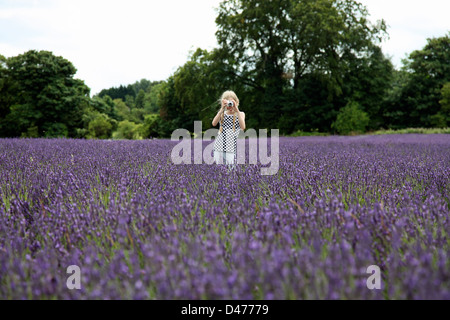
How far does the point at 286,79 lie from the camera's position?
25.7m

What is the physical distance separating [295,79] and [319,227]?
2556 centimetres

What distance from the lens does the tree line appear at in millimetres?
23109

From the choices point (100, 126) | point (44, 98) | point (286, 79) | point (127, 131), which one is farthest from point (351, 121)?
point (127, 131)

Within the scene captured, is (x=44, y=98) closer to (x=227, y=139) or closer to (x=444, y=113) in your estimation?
(x=227, y=139)

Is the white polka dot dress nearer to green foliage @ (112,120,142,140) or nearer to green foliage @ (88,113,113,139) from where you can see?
green foliage @ (88,113,113,139)

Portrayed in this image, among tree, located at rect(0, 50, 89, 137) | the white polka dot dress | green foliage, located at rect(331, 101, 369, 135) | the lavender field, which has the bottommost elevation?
the lavender field

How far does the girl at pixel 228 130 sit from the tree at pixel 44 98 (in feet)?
80.7

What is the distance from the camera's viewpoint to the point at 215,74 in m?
24.8

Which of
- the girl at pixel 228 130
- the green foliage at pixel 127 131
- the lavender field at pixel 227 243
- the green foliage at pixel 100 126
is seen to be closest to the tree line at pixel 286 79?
the green foliage at pixel 100 126

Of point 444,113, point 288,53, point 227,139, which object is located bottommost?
point 227,139

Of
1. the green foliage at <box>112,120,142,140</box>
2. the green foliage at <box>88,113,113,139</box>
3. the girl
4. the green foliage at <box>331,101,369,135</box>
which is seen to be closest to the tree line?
the green foliage at <box>331,101,369,135</box>

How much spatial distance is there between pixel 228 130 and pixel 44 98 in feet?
85.6

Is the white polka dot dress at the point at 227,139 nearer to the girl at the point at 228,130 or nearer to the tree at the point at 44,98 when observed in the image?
the girl at the point at 228,130

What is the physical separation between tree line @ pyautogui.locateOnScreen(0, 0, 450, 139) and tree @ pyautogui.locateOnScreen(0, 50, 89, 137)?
8cm
